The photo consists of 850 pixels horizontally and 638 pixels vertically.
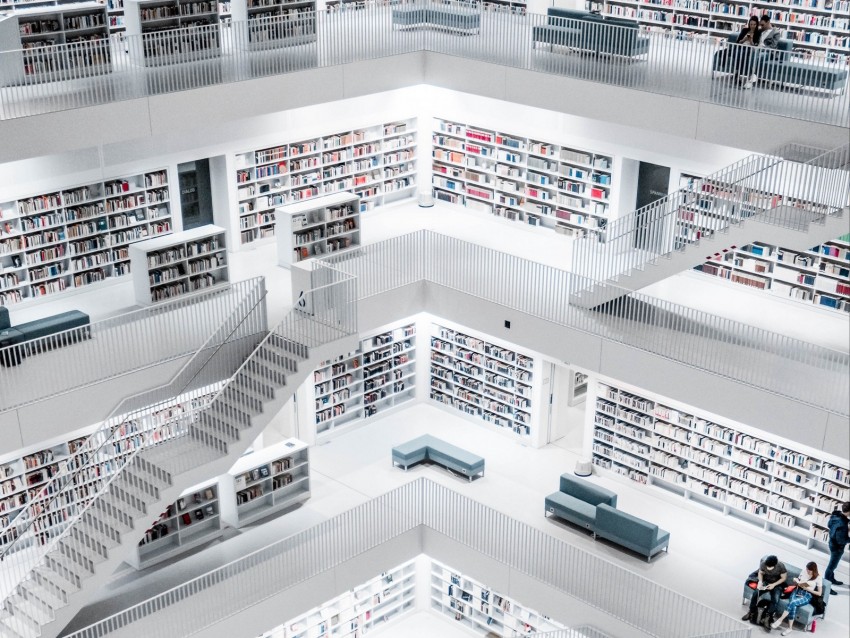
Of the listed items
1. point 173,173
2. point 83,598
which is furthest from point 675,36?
point 83,598

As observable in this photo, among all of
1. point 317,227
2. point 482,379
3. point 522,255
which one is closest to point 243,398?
point 317,227

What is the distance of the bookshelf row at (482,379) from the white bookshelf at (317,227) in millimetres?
2775

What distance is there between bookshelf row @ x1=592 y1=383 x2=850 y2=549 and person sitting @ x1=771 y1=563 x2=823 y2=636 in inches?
72.5

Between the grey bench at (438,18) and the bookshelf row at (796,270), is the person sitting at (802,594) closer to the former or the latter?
the bookshelf row at (796,270)

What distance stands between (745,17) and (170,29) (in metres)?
9.62

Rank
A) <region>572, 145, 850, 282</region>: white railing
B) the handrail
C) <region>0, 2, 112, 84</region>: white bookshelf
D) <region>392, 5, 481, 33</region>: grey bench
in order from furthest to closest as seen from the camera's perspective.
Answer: <region>392, 5, 481, 33</region>: grey bench → <region>0, 2, 112, 84</region>: white bookshelf → the handrail → <region>572, 145, 850, 282</region>: white railing

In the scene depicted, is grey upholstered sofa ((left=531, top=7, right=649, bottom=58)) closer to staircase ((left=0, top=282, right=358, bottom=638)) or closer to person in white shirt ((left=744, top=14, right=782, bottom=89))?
person in white shirt ((left=744, top=14, right=782, bottom=89))

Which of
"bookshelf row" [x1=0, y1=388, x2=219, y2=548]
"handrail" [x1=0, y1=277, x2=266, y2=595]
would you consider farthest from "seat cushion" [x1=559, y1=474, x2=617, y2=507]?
"bookshelf row" [x1=0, y1=388, x2=219, y2=548]

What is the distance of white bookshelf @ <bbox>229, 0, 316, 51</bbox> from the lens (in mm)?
16750

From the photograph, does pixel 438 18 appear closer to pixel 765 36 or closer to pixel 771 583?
pixel 765 36

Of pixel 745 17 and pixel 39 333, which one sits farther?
pixel 745 17

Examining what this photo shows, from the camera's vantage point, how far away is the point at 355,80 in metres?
17.2

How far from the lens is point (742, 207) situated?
46.0 ft

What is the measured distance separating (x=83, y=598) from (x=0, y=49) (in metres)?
7.54
